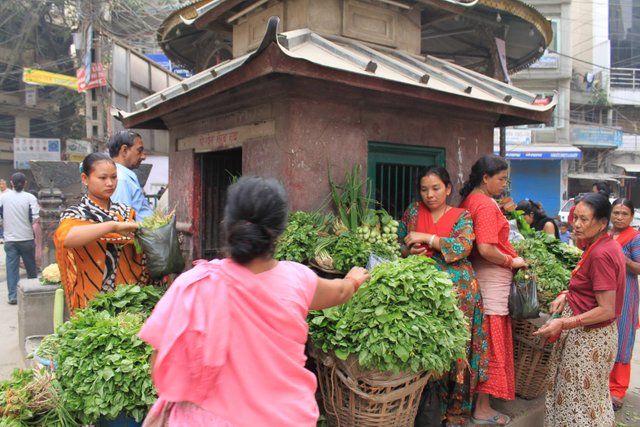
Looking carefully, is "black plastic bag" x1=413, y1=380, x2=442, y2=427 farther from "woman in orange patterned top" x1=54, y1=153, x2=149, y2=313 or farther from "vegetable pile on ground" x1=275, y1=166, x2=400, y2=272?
"woman in orange patterned top" x1=54, y1=153, x2=149, y2=313

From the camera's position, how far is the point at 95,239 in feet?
9.86

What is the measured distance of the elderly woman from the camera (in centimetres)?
312

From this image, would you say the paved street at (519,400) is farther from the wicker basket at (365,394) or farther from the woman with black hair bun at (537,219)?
the woman with black hair bun at (537,219)

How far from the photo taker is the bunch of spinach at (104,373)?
2.52 metres

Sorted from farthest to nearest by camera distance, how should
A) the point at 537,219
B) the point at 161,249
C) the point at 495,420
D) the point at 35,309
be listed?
the point at 537,219
the point at 35,309
the point at 495,420
the point at 161,249

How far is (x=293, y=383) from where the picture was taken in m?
1.73

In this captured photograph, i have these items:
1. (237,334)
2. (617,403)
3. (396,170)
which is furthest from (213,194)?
(617,403)

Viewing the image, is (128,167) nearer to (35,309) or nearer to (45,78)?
(35,309)

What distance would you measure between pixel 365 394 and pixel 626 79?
32.6 meters

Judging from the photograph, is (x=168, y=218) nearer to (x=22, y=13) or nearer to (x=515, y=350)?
(x=515, y=350)

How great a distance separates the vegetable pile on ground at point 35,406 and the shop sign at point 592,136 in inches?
1091

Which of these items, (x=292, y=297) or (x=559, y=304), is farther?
(x=559, y=304)

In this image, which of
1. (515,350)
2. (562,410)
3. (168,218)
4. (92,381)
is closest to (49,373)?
(92,381)

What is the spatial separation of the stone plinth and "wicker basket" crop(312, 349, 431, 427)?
4148 millimetres
